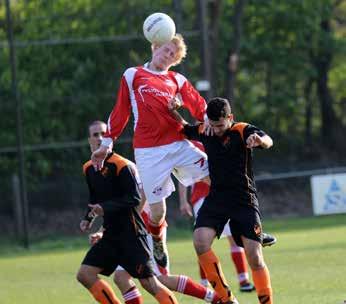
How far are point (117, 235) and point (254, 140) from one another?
1.30m

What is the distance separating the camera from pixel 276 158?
2572 cm

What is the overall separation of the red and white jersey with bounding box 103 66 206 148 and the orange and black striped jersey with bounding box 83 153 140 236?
0.75 meters

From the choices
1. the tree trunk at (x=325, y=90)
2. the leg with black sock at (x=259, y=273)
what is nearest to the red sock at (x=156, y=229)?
the leg with black sock at (x=259, y=273)

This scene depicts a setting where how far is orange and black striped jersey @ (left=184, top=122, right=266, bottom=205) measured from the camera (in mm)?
8594

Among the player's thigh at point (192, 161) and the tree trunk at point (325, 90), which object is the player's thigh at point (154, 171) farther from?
the tree trunk at point (325, 90)

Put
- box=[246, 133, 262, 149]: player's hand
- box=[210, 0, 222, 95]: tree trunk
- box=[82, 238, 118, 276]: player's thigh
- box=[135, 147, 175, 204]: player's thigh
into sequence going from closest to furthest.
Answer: box=[246, 133, 262, 149]: player's hand
box=[82, 238, 118, 276]: player's thigh
box=[135, 147, 175, 204]: player's thigh
box=[210, 0, 222, 95]: tree trunk

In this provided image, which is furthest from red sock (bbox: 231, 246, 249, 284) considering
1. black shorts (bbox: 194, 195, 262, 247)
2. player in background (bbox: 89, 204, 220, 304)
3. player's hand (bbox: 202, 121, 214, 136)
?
player's hand (bbox: 202, 121, 214, 136)

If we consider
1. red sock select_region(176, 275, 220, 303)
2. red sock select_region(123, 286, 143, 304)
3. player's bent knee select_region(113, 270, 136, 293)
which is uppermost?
player's bent knee select_region(113, 270, 136, 293)

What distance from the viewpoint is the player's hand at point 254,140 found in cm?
834

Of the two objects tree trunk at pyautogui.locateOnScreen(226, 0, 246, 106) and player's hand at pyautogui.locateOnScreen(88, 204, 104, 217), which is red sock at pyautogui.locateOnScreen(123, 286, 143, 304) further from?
tree trunk at pyautogui.locateOnScreen(226, 0, 246, 106)

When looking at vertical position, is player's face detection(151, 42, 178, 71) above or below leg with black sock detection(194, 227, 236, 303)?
above

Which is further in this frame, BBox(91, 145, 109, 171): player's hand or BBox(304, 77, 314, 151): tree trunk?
BBox(304, 77, 314, 151): tree trunk

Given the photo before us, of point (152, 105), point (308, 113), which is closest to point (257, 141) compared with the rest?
point (152, 105)

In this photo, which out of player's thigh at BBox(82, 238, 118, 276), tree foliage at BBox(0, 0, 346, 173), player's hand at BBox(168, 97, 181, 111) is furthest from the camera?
tree foliage at BBox(0, 0, 346, 173)
